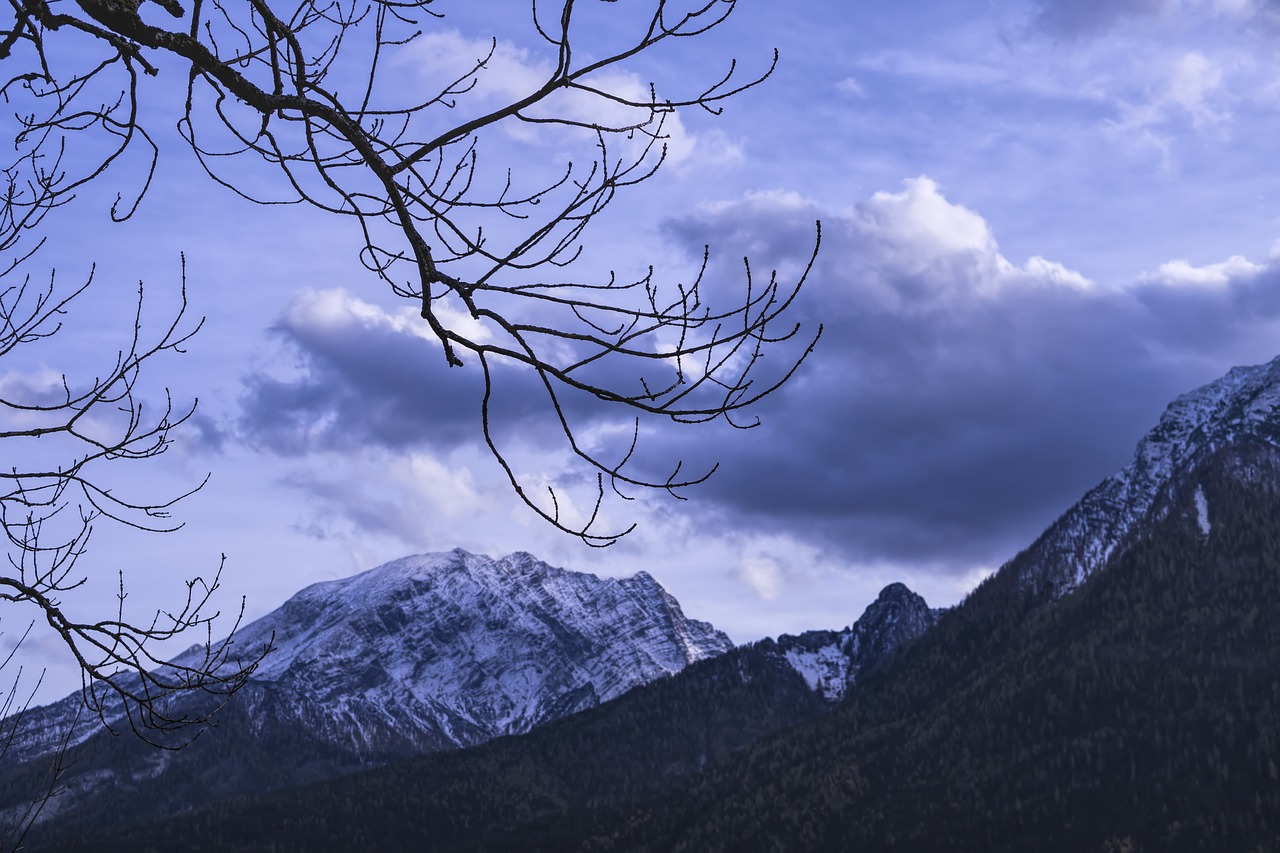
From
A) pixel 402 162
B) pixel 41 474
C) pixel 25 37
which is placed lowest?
pixel 41 474

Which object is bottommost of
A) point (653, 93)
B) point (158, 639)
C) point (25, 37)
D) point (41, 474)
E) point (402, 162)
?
point (158, 639)

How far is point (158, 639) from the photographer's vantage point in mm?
11281

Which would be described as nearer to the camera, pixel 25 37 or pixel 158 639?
pixel 25 37

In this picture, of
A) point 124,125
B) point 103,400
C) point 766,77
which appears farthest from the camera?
point 103,400

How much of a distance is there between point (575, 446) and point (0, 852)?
5837 mm

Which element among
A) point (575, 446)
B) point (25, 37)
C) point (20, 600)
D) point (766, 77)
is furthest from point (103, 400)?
point (766, 77)

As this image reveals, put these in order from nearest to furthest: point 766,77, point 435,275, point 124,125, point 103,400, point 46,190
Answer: point 435,275 < point 766,77 < point 124,125 < point 103,400 < point 46,190

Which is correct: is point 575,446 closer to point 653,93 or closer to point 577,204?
point 577,204

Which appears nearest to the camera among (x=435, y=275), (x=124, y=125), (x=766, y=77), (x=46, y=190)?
(x=435, y=275)

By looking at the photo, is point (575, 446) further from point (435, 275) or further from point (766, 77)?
point (766, 77)

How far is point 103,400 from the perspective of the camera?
36.3ft

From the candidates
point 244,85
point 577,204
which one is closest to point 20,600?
point 244,85

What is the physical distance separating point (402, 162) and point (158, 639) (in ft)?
16.1

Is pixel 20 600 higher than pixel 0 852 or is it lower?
higher
